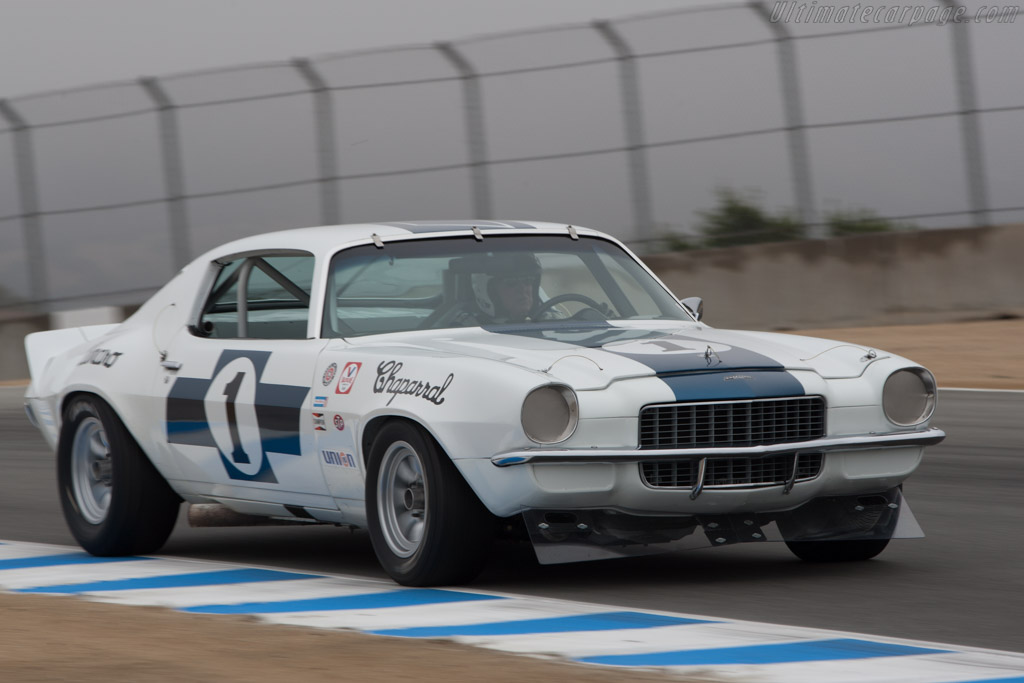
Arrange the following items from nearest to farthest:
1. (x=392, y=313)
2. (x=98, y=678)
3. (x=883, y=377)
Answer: (x=98, y=678)
(x=883, y=377)
(x=392, y=313)

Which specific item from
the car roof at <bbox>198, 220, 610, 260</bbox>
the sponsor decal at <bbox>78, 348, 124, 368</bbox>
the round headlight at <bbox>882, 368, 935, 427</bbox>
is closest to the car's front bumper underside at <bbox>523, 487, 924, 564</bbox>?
the round headlight at <bbox>882, 368, 935, 427</bbox>

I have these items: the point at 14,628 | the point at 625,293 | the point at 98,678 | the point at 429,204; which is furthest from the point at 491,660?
the point at 429,204

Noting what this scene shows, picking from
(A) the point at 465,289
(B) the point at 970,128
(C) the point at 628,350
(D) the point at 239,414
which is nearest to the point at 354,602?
(D) the point at 239,414

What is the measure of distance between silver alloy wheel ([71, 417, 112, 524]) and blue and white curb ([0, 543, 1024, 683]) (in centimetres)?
49

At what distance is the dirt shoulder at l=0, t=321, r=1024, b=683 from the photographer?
471 cm

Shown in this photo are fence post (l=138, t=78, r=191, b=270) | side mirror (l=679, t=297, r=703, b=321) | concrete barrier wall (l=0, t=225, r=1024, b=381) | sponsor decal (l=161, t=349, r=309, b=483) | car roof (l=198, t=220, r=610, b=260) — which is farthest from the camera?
concrete barrier wall (l=0, t=225, r=1024, b=381)

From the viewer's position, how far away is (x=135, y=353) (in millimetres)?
7617

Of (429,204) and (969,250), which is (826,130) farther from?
(429,204)

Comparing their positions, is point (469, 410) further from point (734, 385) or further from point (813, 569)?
point (813, 569)

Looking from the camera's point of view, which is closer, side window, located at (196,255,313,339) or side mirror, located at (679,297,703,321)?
side window, located at (196,255,313,339)

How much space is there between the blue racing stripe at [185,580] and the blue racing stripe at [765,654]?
2.08 meters

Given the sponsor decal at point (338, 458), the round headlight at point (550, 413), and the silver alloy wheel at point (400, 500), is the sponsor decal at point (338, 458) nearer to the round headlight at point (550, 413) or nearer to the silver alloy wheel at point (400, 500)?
the silver alloy wheel at point (400, 500)

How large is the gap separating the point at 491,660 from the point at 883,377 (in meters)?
2.23

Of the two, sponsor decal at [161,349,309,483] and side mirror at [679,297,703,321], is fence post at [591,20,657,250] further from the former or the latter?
sponsor decal at [161,349,309,483]
